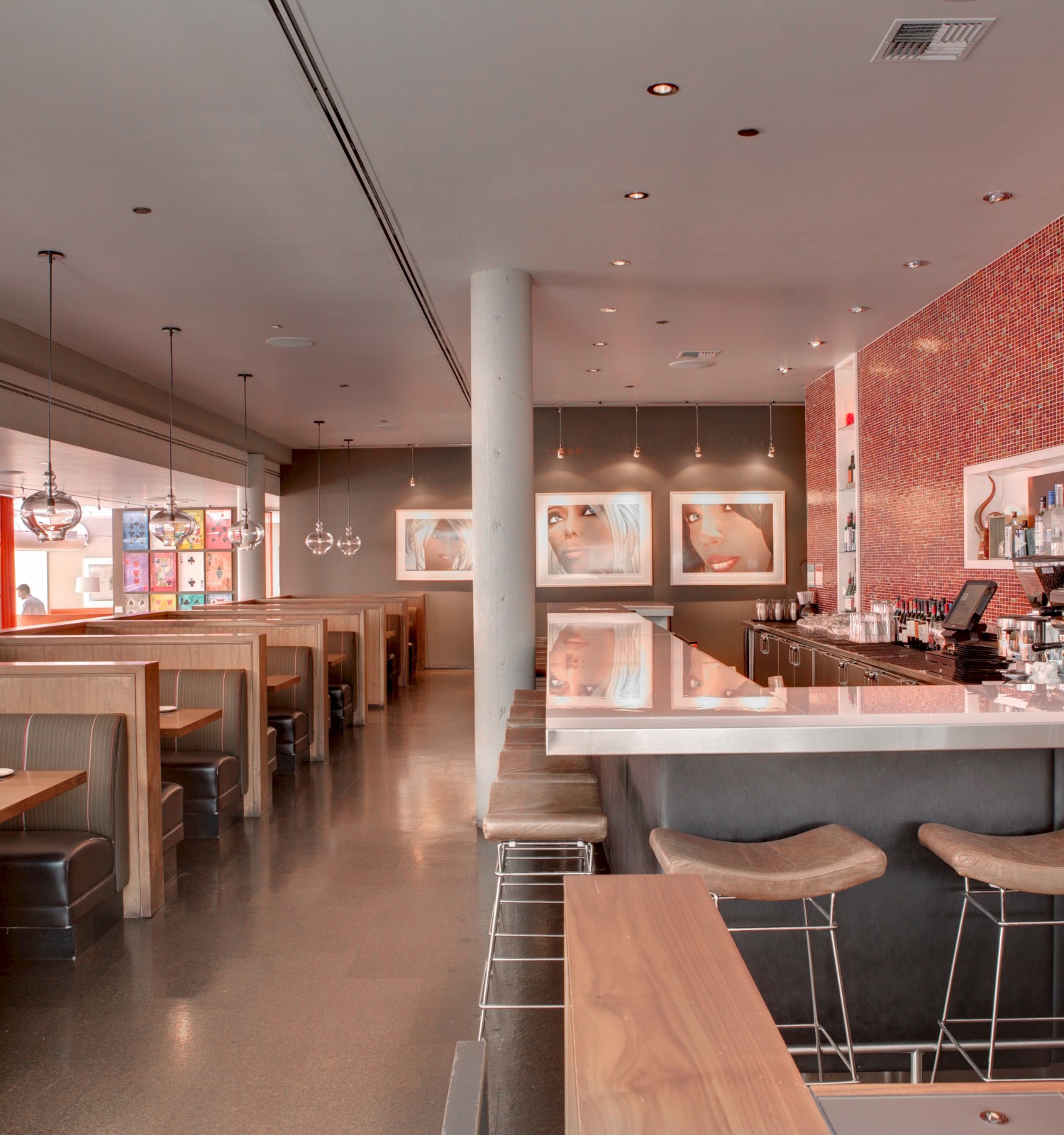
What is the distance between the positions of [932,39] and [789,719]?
2.37m

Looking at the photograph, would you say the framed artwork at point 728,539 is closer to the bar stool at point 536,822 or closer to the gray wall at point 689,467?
the gray wall at point 689,467

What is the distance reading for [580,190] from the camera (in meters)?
4.38

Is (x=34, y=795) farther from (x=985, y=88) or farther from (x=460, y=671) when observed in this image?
(x=460, y=671)

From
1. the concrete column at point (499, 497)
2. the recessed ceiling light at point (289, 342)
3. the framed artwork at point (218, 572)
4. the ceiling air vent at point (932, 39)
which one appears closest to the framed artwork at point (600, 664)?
the concrete column at point (499, 497)

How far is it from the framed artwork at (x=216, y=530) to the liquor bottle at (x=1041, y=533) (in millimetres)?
12288

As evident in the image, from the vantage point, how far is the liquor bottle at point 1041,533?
487 centimetres

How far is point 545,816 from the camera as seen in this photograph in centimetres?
292

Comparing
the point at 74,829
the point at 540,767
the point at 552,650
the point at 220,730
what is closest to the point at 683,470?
the point at 220,730

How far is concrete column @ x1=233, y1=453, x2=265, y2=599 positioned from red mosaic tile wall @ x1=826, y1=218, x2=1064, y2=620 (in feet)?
25.2

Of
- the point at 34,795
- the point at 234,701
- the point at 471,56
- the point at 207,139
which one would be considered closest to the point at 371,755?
the point at 234,701

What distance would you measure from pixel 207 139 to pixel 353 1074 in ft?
11.4

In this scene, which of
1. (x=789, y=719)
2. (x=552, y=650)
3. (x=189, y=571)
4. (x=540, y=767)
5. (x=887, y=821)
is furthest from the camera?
(x=189, y=571)

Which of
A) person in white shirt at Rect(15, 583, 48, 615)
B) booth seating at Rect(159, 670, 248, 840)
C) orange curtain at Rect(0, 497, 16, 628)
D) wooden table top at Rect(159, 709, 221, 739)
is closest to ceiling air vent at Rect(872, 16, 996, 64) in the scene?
wooden table top at Rect(159, 709, 221, 739)

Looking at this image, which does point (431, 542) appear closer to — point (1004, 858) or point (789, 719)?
point (789, 719)
